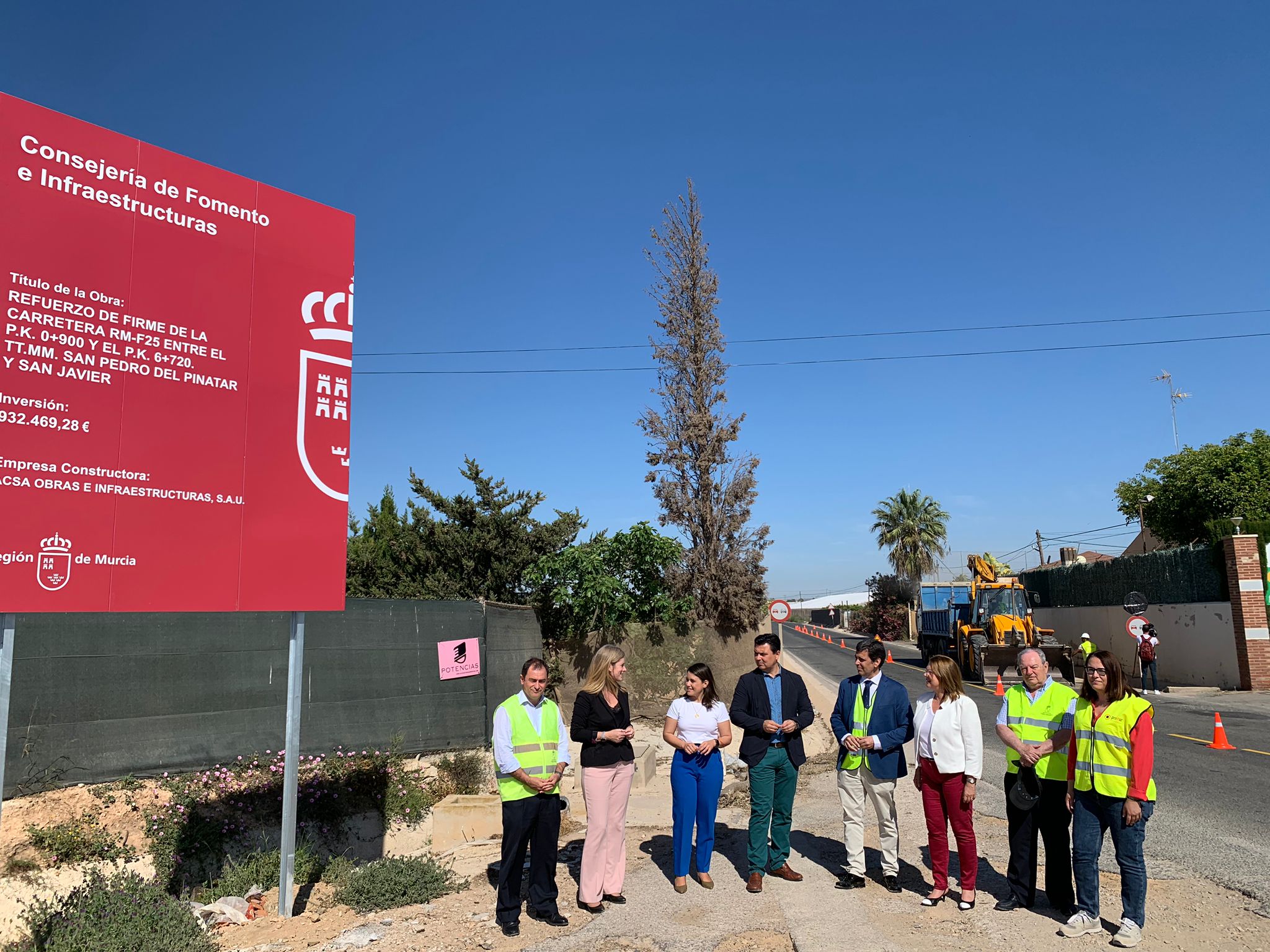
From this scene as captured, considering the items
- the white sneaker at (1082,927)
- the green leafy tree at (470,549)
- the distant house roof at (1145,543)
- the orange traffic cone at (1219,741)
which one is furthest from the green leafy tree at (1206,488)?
the white sneaker at (1082,927)

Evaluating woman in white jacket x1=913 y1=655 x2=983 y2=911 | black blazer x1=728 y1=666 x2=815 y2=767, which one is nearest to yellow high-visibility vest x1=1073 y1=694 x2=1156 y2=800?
woman in white jacket x1=913 y1=655 x2=983 y2=911

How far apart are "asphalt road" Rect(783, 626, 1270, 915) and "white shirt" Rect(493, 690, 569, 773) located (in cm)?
465

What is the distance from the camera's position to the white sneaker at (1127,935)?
500 centimetres

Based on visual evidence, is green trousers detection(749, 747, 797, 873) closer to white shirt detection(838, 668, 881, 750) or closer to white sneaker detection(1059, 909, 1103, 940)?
Result: white shirt detection(838, 668, 881, 750)

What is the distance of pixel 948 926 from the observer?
213 inches

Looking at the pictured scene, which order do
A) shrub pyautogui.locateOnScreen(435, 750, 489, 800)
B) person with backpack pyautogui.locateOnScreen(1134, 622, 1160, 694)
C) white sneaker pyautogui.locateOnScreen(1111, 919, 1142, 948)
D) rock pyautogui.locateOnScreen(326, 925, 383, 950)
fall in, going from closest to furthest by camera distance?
white sneaker pyautogui.locateOnScreen(1111, 919, 1142, 948) < rock pyautogui.locateOnScreen(326, 925, 383, 950) < shrub pyautogui.locateOnScreen(435, 750, 489, 800) < person with backpack pyautogui.locateOnScreen(1134, 622, 1160, 694)

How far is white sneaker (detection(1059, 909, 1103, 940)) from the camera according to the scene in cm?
518

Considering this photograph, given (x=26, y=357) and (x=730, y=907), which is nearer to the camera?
(x=26, y=357)

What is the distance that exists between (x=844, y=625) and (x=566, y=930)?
83114mm

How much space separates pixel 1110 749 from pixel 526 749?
3.69 meters

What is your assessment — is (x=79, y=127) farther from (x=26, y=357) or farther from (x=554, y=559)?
(x=554, y=559)

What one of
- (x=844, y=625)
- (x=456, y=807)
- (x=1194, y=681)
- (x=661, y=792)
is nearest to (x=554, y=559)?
(x=661, y=792)

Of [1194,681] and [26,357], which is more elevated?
[26,357]

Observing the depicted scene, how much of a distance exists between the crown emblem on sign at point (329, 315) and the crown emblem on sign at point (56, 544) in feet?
7.39
